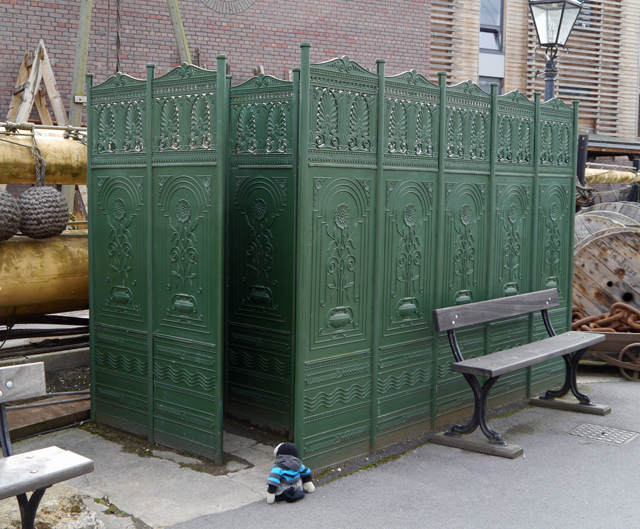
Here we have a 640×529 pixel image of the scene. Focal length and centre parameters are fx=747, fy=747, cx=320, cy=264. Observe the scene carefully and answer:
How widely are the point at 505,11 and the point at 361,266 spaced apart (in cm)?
1578

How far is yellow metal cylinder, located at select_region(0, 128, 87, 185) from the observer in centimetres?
649

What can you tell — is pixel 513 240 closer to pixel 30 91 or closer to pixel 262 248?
pixel 262 248

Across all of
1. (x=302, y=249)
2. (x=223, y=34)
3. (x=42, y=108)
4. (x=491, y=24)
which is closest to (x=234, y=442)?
(x=302, y=249)

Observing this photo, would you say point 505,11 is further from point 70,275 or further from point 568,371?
point 70,275

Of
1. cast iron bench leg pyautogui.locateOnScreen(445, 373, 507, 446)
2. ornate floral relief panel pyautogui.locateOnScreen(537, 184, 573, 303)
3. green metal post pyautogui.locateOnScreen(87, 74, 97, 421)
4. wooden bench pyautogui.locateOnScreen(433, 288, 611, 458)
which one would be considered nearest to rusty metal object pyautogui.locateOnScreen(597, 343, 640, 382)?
ornate floral relief panel pyautogui.locateOnScreen(537, 184, 573, 303)

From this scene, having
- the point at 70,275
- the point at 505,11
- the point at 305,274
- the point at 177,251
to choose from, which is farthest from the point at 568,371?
the point at 505,11

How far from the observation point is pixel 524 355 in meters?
6.32

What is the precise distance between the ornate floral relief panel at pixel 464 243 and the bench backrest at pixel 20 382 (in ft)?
11.3

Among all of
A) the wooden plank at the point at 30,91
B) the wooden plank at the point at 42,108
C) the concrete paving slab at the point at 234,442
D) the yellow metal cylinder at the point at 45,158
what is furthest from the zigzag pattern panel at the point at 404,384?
the wooden plank at the point at 42,108

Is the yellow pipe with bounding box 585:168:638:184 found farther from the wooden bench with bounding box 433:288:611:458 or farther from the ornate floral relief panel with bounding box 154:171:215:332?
the ornate floral relief panel with bounding box 154:171:215:332

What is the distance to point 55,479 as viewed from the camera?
3.62 m

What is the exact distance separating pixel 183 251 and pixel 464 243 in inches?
98.0

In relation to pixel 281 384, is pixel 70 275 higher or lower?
higher

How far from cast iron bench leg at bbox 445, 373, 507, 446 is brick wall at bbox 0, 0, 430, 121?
945 centimetres
